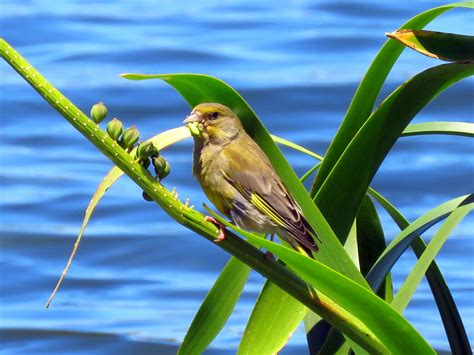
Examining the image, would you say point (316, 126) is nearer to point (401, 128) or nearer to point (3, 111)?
point (3, 111)

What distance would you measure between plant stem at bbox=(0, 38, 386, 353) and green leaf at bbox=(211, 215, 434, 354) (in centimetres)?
3

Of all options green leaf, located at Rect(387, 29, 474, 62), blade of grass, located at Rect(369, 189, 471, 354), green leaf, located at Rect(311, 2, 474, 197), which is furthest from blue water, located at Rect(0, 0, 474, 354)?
green leaf, located at Rect(387, 29, 474, 62)

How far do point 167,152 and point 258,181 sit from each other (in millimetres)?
5690

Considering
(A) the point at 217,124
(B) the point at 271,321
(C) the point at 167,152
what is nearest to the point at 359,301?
(B) the point at 271,321

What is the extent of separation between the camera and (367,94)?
10.2ft

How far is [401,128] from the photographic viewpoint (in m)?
3.10

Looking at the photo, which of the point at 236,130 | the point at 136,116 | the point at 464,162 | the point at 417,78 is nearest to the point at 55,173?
the point at 136,116

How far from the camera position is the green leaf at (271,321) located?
298 cm

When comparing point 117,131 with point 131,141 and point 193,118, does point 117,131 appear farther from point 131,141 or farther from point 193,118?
point 193,118

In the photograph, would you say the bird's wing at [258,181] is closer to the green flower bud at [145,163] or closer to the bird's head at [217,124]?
the bird's head at [217,124]

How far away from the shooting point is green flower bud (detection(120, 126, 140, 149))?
7.98 feet

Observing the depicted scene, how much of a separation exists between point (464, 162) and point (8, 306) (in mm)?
3487

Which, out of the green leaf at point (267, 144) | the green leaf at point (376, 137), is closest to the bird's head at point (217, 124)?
the green leaf at point (267, 144)

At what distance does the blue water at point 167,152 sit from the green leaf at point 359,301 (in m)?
3.43
